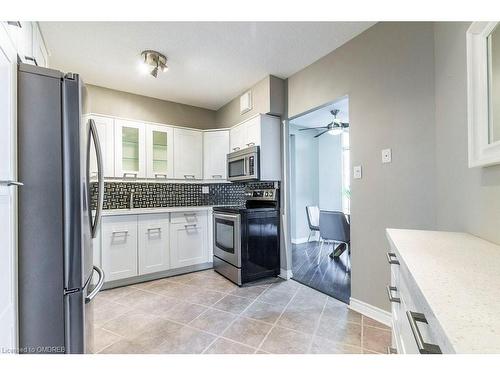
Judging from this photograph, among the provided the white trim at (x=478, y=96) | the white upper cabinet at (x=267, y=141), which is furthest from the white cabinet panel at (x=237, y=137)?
the white trim at (x=478, y=96)

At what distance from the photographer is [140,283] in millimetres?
2746

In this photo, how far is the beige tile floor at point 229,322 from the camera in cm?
158

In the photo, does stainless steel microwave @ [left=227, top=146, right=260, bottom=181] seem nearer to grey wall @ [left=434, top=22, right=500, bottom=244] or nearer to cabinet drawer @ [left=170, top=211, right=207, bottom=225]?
cabinet drawer @ [left=170, top=211, right=207, bottom=225]

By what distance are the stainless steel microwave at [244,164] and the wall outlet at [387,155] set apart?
1.32 metres

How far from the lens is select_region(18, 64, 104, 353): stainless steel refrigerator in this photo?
1.01 m

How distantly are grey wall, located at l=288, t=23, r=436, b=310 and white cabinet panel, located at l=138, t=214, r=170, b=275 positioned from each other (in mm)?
2156

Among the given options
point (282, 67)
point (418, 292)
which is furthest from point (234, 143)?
point (418, 292)

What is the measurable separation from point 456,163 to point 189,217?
8.90 ft

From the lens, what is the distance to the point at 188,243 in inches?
121

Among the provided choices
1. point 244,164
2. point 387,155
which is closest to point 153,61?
point 244,164

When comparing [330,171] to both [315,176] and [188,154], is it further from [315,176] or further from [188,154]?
[188,154]

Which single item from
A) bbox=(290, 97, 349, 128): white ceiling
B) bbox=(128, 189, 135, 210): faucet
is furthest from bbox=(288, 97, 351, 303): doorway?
bbox=(128, 189, 135, 210): faucet

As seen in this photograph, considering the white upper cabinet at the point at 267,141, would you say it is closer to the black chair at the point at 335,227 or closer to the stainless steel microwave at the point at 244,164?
the stainless steel microwave at the point at 244,164
